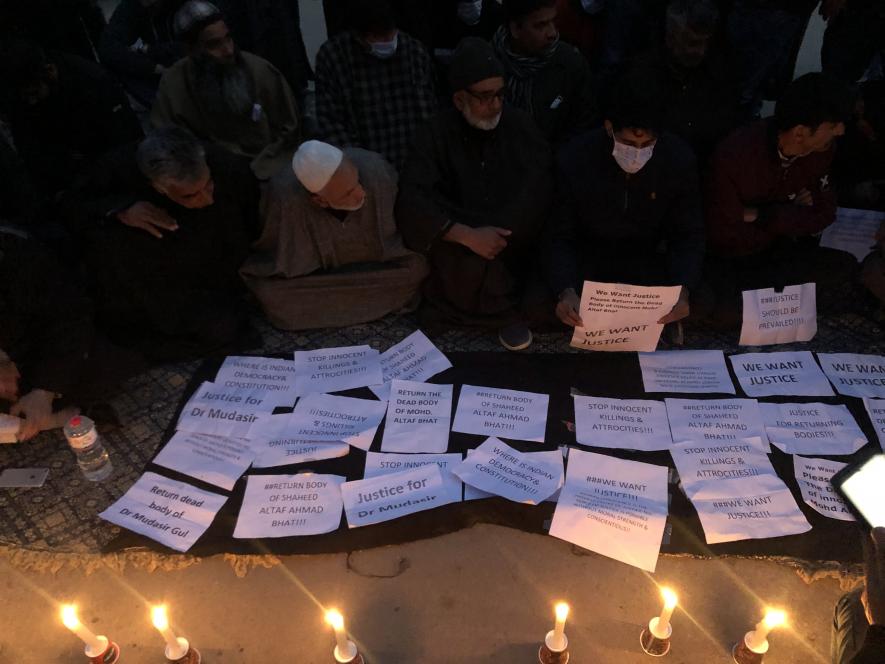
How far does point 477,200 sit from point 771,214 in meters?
1.45

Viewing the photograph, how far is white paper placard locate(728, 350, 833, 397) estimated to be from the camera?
2.97 meters

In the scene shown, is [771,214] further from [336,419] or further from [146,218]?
[146,218]

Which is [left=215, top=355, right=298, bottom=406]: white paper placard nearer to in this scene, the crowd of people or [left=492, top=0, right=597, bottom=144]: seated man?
the crowd of people

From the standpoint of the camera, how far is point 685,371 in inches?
122

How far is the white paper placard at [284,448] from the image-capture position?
2729 mm

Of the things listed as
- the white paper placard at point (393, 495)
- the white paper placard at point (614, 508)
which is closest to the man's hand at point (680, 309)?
the white paper placard at point (614, 508)

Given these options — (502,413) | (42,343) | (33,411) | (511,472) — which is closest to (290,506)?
(511,472)

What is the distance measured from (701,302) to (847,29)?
2.23 metres

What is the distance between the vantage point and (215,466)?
2.71 metres

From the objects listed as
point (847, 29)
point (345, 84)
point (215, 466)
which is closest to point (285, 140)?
point (345, 84)

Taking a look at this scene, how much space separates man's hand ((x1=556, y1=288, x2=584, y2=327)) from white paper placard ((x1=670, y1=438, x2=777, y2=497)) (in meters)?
0.73

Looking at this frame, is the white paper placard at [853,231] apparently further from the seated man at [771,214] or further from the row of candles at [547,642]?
the row of candles at [547,642]

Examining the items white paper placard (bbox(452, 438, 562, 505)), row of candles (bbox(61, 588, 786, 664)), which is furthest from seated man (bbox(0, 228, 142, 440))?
white paper placard (bbox(452, 438, 562, 505))

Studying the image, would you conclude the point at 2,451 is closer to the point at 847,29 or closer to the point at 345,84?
the point at 345,84
